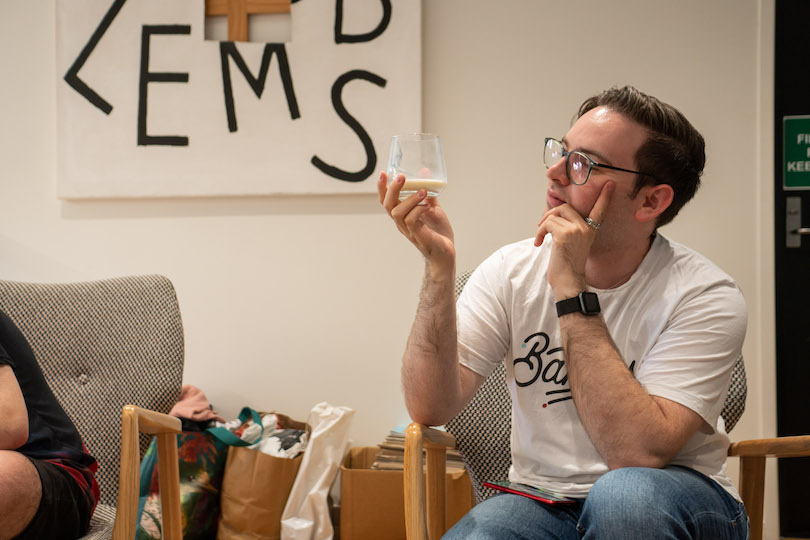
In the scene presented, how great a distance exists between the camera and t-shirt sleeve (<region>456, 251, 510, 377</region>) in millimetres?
1439

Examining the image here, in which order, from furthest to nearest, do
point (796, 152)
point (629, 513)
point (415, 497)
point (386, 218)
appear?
point (386, 218) → point (796, 152) → point (415, 497) → point (629, 513)

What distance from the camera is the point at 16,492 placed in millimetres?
1209

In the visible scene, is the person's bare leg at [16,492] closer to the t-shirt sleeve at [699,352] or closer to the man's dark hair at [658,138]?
the t-shirt sleeve at [699,352]

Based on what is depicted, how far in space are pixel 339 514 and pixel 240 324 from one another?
75 centimetres

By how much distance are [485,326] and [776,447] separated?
57cm

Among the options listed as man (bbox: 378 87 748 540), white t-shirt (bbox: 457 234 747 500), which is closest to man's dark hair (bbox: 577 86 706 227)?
man (bbox: 378 87 748 540)

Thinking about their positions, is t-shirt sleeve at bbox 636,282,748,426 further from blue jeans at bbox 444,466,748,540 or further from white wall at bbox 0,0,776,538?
white wall at bbox 0,0,776,538

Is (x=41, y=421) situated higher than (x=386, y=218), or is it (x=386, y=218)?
(x=386, y=218)

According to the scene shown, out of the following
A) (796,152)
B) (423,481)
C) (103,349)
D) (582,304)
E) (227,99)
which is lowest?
(423,481)

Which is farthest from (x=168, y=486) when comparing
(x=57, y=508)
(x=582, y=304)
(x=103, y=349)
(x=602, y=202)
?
(x=602, y=202)

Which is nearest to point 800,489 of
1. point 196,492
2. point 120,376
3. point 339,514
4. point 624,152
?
point 339,514

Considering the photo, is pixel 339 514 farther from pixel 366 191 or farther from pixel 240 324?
pixel 366 191

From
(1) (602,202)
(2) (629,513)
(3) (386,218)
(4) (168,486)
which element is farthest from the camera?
(3) (386,218)

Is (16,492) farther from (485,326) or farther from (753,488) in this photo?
(753,488)
